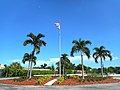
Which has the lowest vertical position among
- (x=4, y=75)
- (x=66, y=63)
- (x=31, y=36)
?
(x=4, y=75)

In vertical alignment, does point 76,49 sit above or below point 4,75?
above

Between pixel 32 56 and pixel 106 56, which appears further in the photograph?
pixel 106 56

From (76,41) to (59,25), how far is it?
4658 mm

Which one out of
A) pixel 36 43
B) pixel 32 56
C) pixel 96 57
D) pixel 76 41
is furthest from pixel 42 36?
pixel 96 57

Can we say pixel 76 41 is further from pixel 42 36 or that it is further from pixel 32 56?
pixel 32 56

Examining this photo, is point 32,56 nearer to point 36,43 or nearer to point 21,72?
point 36,43

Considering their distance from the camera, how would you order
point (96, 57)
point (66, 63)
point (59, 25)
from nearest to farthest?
point (59, 25) → point (96, 57) → point (66, 63)

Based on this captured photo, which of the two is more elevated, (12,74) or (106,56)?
(106,56)

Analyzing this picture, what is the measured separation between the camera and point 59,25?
3816cm

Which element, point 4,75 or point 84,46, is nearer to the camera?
point 84,46

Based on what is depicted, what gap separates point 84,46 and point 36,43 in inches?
379

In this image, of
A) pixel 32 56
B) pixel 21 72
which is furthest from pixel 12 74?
pixel 32 56

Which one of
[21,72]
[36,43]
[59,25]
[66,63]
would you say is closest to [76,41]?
[59,25]

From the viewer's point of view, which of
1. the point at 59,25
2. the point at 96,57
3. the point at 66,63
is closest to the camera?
the point at 59,25
